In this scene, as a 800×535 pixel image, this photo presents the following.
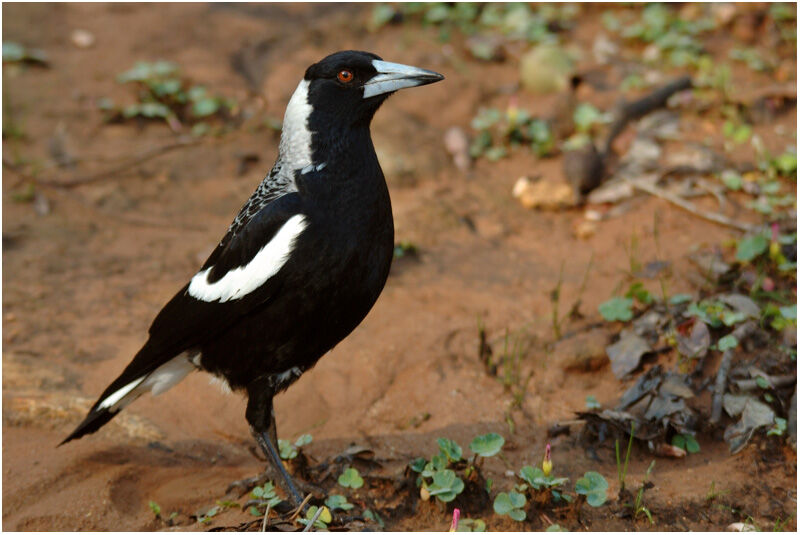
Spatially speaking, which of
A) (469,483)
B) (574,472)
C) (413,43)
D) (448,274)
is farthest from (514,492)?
(413,43)

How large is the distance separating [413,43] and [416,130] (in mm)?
1353

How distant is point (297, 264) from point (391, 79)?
0.81m

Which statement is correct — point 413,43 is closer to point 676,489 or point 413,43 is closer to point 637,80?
point 637,80

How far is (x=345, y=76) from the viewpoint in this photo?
3.10m

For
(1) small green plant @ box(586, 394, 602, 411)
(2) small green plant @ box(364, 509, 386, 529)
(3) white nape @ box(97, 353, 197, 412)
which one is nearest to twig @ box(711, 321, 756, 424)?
(1) small green plant @ box(586, 394, 602, 411)

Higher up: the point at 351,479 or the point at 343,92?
the point at 343,92

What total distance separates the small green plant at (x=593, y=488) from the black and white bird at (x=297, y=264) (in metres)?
0.96

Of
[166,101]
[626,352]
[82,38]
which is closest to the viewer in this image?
[626,352]

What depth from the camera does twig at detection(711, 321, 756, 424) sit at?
3422 mm

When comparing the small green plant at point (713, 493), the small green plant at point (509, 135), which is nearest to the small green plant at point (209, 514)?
the small green plant at point (713, 493)

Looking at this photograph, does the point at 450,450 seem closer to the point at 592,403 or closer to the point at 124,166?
the point at 592,403

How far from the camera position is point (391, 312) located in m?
4.35

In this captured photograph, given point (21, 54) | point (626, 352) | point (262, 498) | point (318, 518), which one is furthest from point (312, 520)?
point (21, 54)

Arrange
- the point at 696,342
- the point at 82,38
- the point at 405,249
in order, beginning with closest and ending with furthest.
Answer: the point at 696,342, the point at 405,249, the point at 82,38
